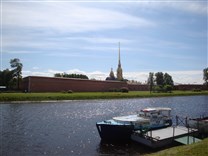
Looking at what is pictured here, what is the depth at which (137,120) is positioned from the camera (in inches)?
901

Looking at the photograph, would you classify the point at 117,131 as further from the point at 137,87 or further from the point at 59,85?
the point at 137,87

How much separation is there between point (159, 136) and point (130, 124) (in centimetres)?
254

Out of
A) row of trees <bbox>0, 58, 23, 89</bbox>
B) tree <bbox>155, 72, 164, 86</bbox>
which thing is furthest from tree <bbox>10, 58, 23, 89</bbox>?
tree <bbox>155, 72, 164, 86</bbox>

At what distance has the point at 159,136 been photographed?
816 inches

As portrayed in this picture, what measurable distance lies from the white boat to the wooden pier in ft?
2.16

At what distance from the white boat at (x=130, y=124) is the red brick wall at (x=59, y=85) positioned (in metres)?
55.0

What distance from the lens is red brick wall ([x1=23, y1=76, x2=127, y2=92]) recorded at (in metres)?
75.9

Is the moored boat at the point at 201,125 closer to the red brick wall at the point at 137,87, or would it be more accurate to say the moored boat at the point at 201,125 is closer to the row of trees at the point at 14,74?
the row of trees at the point at 14,74

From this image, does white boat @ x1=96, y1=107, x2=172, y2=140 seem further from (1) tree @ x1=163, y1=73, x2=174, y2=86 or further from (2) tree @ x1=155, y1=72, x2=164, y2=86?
(2) tree @ x1=155, y1=72, x2=164, y2=86

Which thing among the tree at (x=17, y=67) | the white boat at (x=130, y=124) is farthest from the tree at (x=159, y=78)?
the white boat at (x=130, y=124)

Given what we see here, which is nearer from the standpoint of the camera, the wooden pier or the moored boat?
the wooden pier

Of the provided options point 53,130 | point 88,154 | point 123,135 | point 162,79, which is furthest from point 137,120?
point 162,79

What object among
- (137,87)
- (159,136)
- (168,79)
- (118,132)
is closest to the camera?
(159,136)

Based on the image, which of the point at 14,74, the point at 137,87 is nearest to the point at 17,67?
the point at 14,74
